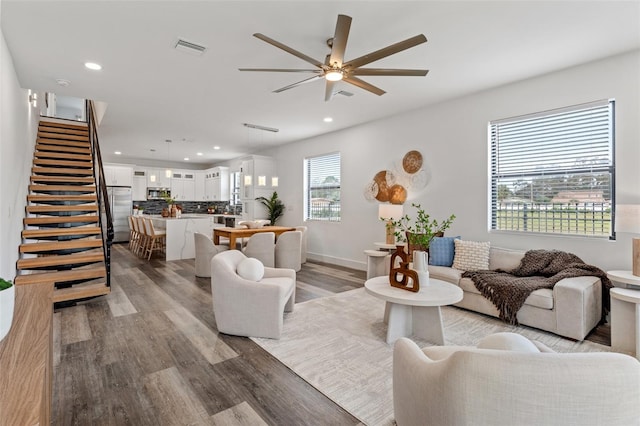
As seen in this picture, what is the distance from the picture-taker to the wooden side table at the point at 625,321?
8.35 ft

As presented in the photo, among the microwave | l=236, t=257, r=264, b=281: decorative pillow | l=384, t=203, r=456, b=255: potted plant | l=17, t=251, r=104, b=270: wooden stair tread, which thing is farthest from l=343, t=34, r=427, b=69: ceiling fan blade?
the microwave

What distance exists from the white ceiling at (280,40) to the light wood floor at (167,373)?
9.21 feet

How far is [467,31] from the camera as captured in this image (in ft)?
9.16

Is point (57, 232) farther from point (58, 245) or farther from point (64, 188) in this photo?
point (64, 188)

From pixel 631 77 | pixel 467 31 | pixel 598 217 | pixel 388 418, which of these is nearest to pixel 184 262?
pixel 388 418

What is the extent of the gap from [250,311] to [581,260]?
3.57 metres

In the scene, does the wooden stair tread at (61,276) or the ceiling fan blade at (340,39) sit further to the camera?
the wooden stair tread at (61,276)

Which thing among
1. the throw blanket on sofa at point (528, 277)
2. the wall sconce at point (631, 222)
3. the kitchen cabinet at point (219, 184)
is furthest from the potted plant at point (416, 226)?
the kitchen cabinet at point (219, 184)

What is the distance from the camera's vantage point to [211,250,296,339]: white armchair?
2811 millimetres

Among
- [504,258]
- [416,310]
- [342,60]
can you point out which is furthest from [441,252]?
[342,60]

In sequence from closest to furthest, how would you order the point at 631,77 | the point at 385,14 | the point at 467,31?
1. the point at 385,14
2. the point at 467,31
3. the point at 631,77

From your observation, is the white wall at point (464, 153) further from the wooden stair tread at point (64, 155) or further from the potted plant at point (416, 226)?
the wooden stair tread at point (64, 155)

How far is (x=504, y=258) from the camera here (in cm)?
381

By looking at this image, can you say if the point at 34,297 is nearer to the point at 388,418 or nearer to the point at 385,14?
the point at 388,418
